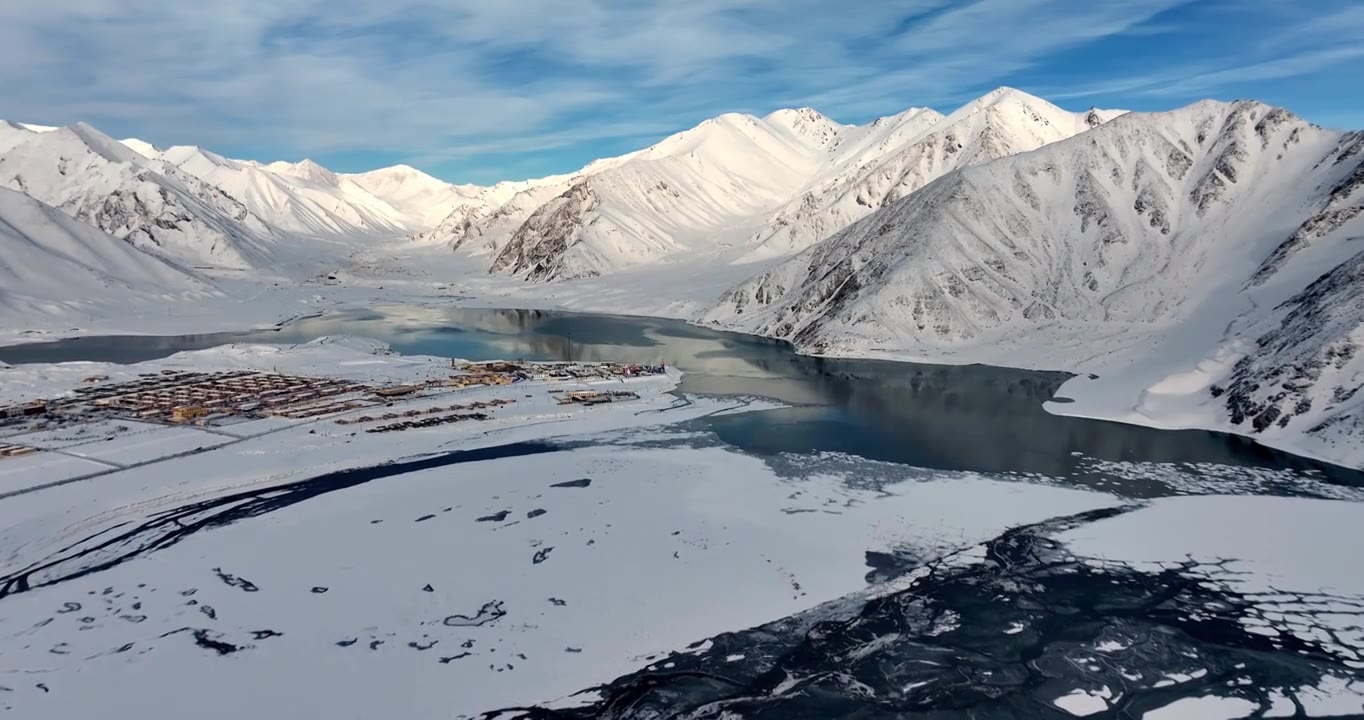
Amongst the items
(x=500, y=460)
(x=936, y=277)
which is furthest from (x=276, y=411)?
(x=936, y=277)

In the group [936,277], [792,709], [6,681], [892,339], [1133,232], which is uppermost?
[1133,232]

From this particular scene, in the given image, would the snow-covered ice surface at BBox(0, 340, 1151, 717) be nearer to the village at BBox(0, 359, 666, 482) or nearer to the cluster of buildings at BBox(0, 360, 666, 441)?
the village at BBox(0, 359, 666, 482)

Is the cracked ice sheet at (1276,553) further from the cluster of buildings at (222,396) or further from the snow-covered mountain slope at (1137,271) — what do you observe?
the cluster of buildings at (222,396)

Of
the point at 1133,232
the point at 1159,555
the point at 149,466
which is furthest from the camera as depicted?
the point at 1133,232

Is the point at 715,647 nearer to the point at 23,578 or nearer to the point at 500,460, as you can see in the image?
Result: the point at 500,460

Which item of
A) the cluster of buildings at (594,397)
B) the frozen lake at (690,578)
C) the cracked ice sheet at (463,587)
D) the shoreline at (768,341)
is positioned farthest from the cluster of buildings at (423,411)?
the shoreline at (768,341)

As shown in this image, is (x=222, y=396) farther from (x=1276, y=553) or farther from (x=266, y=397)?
(x=1276, y=553)
